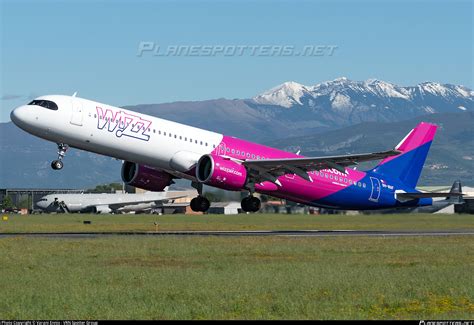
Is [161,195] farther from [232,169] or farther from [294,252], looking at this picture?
[294,252]

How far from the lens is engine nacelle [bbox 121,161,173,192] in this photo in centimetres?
5278

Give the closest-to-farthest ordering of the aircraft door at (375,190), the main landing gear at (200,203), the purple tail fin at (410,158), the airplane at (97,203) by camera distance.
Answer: the main landing gear at (200,203) → the aircraft door at (375,190) → the purple tail fin at (410,158) → the airplane at (97,203)

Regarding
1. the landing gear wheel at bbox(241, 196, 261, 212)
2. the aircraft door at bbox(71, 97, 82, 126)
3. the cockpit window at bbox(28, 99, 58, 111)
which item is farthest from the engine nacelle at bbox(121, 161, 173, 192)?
the cockpit window at bbox(28, 99, 58, 111)

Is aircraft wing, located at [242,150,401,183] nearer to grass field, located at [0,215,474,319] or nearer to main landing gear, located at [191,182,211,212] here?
main landing gear, located at [191,182,211,212]

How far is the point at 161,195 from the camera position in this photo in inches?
5969

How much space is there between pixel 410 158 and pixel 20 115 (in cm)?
2734

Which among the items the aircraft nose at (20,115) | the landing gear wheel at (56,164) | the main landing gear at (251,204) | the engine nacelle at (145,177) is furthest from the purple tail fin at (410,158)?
the aircraft nose at (20,115)

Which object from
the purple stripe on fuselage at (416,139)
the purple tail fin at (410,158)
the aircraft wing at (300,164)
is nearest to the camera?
the aircraft wing at (300,164)

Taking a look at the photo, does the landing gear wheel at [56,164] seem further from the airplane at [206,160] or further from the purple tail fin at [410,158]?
the purple tail fin at [410,158]

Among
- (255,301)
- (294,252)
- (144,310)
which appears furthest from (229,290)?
(294,252)

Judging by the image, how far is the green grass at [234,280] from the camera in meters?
21.9

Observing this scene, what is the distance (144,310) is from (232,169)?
28.7 metres

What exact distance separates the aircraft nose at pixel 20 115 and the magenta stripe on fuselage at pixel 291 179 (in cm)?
1045

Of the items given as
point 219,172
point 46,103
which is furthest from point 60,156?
point 219,172
